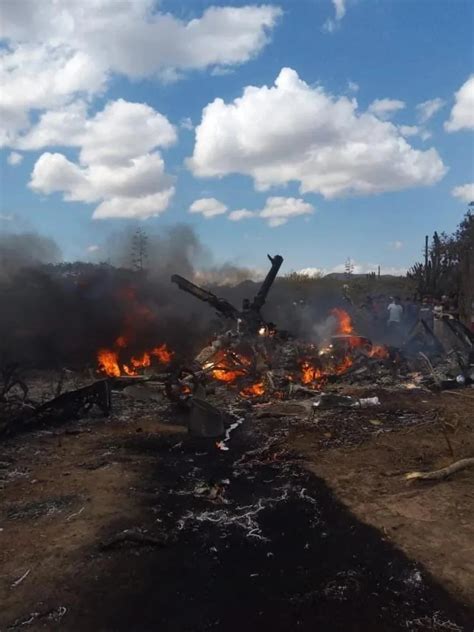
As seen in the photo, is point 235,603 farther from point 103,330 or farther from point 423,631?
point 103,330

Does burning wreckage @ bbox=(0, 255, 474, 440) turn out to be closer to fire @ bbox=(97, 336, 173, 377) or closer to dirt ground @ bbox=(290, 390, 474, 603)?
fire @ bbox=(97, 336, 173, 377)

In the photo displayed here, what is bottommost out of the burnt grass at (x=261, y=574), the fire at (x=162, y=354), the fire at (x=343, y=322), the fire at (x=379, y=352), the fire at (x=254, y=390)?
the burnt grass at (x=261, y=574)

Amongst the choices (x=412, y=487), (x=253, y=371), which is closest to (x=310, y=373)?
(x=253, y=371)

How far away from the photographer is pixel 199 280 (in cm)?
3694

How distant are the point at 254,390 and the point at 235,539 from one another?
27.7ft

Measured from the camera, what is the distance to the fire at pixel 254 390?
1360cm

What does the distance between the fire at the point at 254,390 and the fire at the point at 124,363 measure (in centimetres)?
465

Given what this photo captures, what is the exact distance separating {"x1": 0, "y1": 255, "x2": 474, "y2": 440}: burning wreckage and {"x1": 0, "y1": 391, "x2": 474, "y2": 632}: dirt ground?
1543 millimetres

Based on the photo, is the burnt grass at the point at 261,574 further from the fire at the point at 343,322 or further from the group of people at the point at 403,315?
the fire at the point at 343,322

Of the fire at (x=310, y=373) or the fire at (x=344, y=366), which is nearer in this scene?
the fire at (x=310, y=373)

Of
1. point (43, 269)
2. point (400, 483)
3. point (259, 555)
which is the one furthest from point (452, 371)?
point (43, 269)

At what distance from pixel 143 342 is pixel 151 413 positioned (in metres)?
8.53

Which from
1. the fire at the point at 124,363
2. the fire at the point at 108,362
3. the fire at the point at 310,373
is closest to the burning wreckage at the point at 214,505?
the fire at the point at 310,373

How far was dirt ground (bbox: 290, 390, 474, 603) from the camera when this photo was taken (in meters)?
5.07
